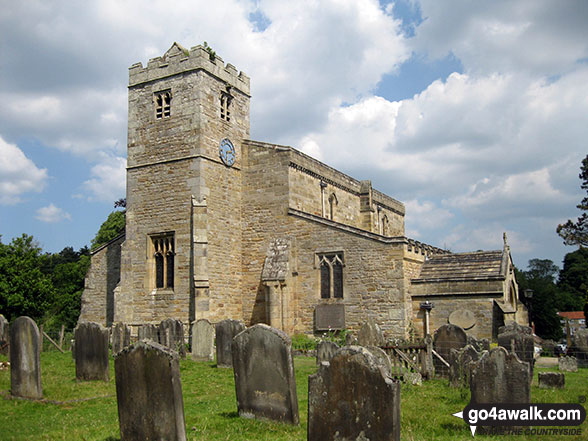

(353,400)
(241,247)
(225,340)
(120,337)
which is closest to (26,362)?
(225,340)

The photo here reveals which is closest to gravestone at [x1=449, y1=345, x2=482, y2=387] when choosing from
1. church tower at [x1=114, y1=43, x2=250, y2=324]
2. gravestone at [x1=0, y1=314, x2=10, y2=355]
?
church tower at [x1=114, y1=43, x2=250, y2=324]

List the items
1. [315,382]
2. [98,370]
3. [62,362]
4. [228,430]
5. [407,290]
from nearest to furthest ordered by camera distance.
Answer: [315,382] → [228,430] → [98,370] → [62,362] → [407,290]

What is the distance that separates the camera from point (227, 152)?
2439 centimetres

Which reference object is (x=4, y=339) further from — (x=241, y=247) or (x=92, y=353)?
(x=241, y=247)

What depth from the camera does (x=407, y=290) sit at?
21312 mm

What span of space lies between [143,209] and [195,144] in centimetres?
374

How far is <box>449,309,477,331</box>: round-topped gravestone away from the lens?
20.6 metres

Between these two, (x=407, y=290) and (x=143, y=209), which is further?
(x=143, y=209)

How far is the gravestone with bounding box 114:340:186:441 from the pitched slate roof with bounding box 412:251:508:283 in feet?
51.4

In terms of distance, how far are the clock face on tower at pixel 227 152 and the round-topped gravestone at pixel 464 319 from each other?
11.3 meters

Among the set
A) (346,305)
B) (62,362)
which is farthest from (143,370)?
(346,305)

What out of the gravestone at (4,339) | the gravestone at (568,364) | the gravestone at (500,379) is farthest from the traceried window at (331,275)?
the gravestone at (500,379)

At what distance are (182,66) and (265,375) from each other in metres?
18.2

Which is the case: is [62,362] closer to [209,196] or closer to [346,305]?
[209,196]
